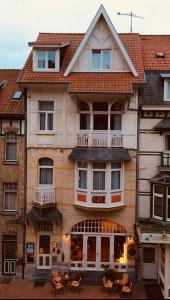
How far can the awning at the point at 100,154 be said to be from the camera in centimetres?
2281

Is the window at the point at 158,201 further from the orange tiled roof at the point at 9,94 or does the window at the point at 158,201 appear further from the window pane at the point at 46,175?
the orange tiled roof at the point at 9,94

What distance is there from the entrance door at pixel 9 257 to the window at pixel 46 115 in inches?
308

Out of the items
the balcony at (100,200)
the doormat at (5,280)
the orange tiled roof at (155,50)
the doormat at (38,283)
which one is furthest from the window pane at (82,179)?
the orange tiled roof at (155,50)

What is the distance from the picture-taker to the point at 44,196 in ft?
77.0

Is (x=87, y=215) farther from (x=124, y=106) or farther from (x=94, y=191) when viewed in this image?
(x=124, y=106)

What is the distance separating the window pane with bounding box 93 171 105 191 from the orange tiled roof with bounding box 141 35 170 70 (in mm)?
7602

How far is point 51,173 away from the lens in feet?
80.4

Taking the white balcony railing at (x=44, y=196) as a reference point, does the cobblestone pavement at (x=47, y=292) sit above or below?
below

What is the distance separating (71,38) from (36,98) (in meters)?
5.65

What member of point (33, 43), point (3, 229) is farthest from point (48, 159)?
point (33, 43)

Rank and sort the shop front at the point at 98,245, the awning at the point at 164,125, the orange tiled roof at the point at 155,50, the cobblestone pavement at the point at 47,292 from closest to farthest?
the cobblestone pavement at the point at 47,292 → the awning at the point at 164,125 → the shop front at the point at 98,245 → the orange tiled roof at the point at 155,50

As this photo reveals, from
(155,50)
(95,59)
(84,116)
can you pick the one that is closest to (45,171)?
(84,116)

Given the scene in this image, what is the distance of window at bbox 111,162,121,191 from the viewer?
931 inches

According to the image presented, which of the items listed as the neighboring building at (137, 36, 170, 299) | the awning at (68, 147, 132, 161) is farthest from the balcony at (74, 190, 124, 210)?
the awning at (68, 147, 132, 161)
